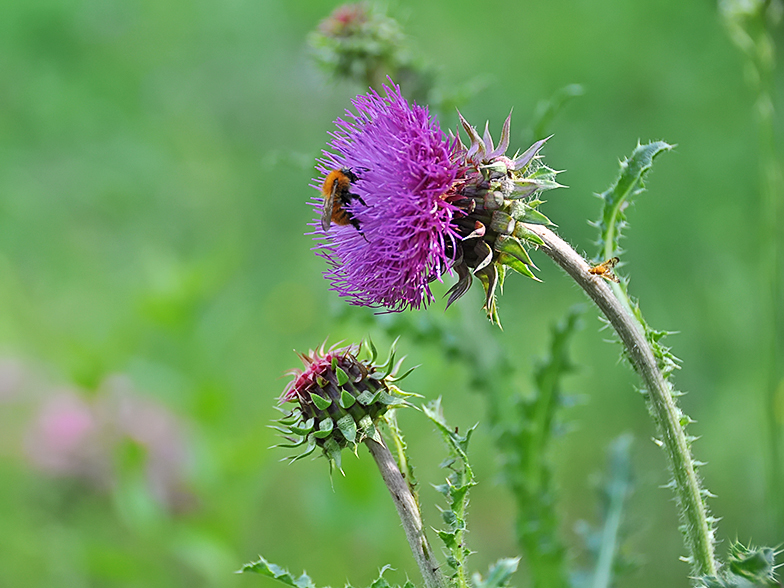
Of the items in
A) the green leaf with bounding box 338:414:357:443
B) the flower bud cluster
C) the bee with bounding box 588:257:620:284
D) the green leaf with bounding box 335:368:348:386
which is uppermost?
the flower bud cluster

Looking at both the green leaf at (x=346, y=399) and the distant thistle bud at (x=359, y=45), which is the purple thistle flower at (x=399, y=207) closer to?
the green leaf at (x=346, y=399)

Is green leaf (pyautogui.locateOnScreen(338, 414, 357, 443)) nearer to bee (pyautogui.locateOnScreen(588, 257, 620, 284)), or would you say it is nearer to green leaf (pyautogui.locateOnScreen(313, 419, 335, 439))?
green leaf (pyautogui.locateOnScreen(313, 419, 335, 439))

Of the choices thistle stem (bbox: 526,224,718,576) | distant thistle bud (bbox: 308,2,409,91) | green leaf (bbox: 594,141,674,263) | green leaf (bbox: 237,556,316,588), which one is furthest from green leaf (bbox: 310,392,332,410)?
distant thistle bud (bbox: 308,2,409,91)

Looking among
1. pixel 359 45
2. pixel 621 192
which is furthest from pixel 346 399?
pixel 359 45

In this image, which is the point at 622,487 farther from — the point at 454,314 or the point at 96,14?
the point at 96,14

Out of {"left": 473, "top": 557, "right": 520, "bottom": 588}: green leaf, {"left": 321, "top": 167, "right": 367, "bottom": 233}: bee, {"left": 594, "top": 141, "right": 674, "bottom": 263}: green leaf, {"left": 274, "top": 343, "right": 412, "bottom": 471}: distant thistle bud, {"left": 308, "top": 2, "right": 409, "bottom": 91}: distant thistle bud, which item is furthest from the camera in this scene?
{"left": 308, "top": 2, "right": 409, "bottom": 91}: distant thistle bud

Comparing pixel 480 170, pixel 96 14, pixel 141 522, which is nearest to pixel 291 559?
pixel 141 522
